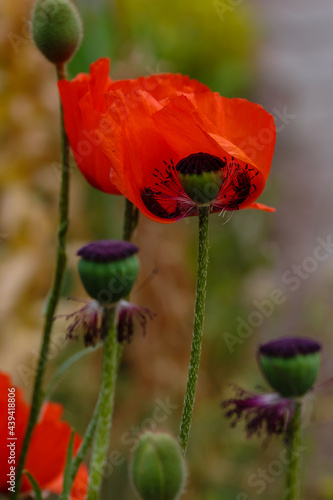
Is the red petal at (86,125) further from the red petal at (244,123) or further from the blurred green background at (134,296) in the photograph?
the blurred green background at (134,296)

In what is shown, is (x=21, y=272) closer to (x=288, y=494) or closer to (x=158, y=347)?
(x=158, y=347)

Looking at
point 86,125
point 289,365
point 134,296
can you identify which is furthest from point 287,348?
point 134,296

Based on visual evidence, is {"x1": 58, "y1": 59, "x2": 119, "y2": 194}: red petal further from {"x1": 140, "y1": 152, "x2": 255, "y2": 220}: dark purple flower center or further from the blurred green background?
the blurred green background

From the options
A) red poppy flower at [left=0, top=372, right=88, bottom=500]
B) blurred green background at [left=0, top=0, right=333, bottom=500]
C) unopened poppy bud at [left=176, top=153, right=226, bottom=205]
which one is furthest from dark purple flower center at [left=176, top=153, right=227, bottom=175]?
blurred green background at [left=0, top=0, right=333, bottom=500]

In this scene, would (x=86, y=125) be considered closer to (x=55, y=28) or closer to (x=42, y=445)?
(x=55, y=28)

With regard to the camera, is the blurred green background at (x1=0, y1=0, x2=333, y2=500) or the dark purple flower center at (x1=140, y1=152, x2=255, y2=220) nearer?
the dark purple flower center at (x1=140, y1=152, x2=255, y2=220)

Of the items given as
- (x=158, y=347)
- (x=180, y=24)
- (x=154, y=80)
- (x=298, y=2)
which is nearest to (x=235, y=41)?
(x=180, y=24)
